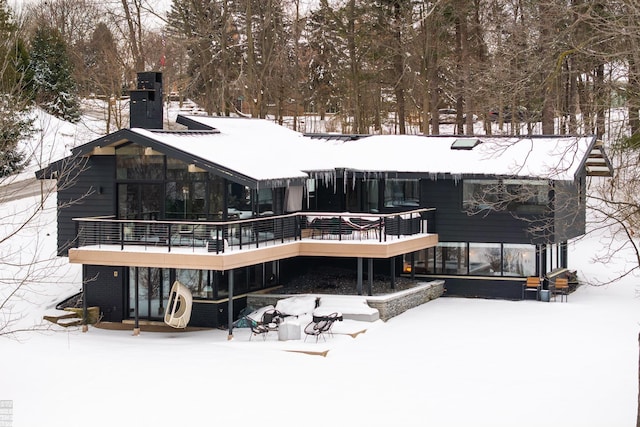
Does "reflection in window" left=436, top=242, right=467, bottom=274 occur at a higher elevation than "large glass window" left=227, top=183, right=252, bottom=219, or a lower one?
lower

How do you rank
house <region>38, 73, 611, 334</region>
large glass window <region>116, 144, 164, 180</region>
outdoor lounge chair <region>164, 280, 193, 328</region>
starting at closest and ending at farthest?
outdoor lounge chair <region>164, 280, 193, 328</region>
house <region>38, 73, 611, 334</region>
large glass window <region>116, 144, 164, 180</region>

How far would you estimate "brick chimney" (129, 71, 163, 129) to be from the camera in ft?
86.3

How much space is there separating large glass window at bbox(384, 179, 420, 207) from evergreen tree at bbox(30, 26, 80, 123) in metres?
23.3

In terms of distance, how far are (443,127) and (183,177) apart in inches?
1354

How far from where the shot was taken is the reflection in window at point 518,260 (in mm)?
27609

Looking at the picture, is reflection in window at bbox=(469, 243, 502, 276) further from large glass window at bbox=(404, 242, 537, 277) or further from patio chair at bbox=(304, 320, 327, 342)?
patio chair at bbox=(304, 320, 327, 342)

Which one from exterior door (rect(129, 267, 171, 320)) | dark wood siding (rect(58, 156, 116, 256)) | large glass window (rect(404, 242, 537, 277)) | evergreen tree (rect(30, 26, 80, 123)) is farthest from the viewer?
evergreen tree (rect(30, 26, 80, 123))

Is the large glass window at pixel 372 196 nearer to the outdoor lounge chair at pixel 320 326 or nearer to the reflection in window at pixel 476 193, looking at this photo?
the reflection in window at pixel 476 193

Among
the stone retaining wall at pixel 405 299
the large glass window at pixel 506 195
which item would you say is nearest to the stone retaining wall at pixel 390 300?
the stone retaining wall at pixel 405 299

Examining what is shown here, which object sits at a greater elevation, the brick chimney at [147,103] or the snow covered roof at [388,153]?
the brick chimney at [147,103]

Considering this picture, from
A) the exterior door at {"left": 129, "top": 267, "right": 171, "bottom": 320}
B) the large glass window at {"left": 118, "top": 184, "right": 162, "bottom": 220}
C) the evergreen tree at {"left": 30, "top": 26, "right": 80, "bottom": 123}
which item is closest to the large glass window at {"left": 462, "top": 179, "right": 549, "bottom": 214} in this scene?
the large glass window at {"left": 118, "top": 184, "right": 162, "bottom": 220}

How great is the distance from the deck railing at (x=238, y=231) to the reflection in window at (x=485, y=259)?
264 cm

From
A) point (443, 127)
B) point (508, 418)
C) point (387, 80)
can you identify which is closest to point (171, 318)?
point (508, 418)

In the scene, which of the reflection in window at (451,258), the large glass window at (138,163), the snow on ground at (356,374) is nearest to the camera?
the snow on ground at (356,374)
